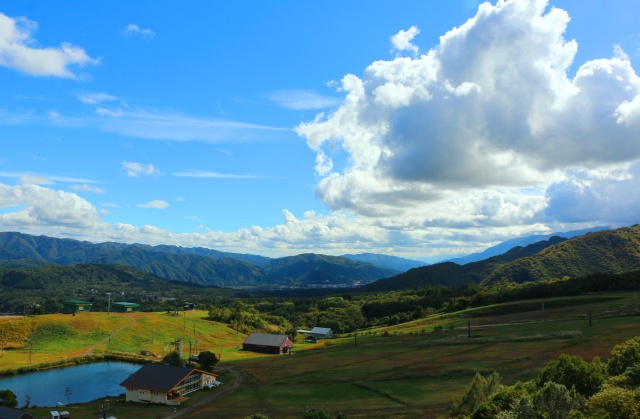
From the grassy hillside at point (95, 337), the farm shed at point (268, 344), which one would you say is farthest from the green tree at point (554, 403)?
the farm shed at point (268, 344)

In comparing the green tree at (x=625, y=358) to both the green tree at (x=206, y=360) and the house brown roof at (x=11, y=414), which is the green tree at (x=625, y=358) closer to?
the house brown roof at (x=11, y=414)

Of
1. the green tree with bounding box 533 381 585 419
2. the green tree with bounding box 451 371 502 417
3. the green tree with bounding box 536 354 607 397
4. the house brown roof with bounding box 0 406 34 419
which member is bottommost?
the house brown roof with bounding box 0 406 34 419

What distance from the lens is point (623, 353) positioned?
45062mm

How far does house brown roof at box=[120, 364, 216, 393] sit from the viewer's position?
233 ft

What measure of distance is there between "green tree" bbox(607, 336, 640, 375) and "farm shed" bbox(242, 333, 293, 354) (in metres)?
99.2

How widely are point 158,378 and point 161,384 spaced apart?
206 cm

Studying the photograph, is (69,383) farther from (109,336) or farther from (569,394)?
(569,394)

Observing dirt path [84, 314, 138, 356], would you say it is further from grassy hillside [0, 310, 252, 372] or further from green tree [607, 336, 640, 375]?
green tree [607, 336, 640, 375]

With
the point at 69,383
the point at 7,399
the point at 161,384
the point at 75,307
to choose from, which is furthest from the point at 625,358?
the point at 75,307

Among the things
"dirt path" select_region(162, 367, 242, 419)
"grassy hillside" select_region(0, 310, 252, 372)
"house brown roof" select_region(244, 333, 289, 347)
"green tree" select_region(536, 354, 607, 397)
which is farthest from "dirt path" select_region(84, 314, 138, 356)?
"green tree" select_region(536, 354, 607, 397)

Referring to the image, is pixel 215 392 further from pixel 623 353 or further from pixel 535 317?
pixel 535 317

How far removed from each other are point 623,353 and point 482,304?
15104cm

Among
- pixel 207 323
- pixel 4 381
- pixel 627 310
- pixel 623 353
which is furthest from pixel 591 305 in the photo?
pixel 4 381

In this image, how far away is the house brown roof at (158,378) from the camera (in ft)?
233
